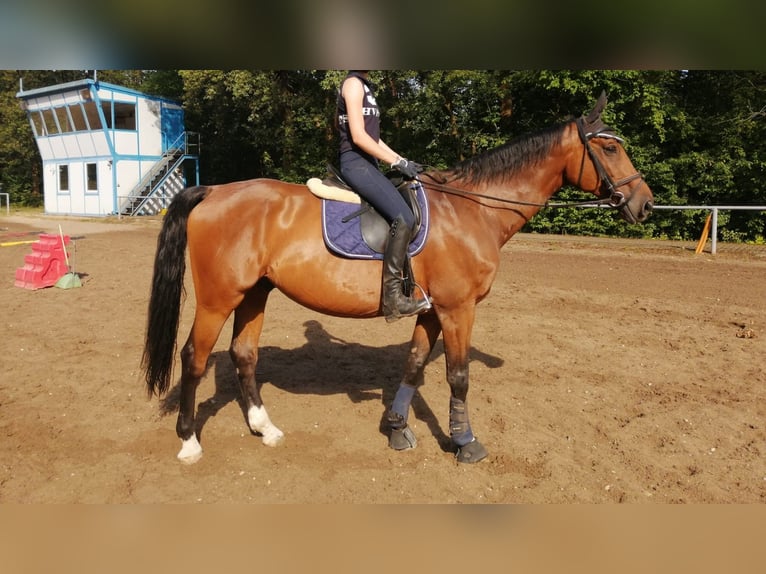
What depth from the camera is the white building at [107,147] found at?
94.6ft

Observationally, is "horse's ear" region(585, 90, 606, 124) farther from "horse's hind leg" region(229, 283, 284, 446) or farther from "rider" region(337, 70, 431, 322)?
"horse's hind leg" region(229, 283, 284, 446)

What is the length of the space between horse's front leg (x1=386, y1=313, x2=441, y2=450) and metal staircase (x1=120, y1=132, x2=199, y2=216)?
27571mm

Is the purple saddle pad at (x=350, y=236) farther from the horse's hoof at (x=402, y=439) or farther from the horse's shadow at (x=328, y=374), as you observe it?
the horse's shadow at (x=328, y=374)

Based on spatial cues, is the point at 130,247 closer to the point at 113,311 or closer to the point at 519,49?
the point at 113,311

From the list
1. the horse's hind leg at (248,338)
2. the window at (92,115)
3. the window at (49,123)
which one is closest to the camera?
the horse's hind leg at (248,338)

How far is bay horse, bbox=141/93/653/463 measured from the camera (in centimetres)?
407

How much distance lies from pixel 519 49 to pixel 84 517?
209 cm

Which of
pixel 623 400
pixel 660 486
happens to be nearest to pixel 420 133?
pixel 623 400

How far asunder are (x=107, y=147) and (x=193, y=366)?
97.0ft

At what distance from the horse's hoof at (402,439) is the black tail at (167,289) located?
6.10 ft

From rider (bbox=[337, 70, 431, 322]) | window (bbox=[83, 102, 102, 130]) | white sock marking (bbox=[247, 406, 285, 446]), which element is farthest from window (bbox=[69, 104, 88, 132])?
rider (bbox=[337, 70, 431, 322])

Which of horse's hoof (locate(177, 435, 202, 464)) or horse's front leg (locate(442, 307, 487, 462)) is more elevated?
horse's front leg (locate(442, 307, 487, 462))

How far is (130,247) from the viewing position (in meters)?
15.6

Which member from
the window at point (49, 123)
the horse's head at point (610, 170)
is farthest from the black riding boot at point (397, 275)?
the window at point (49, 123)
